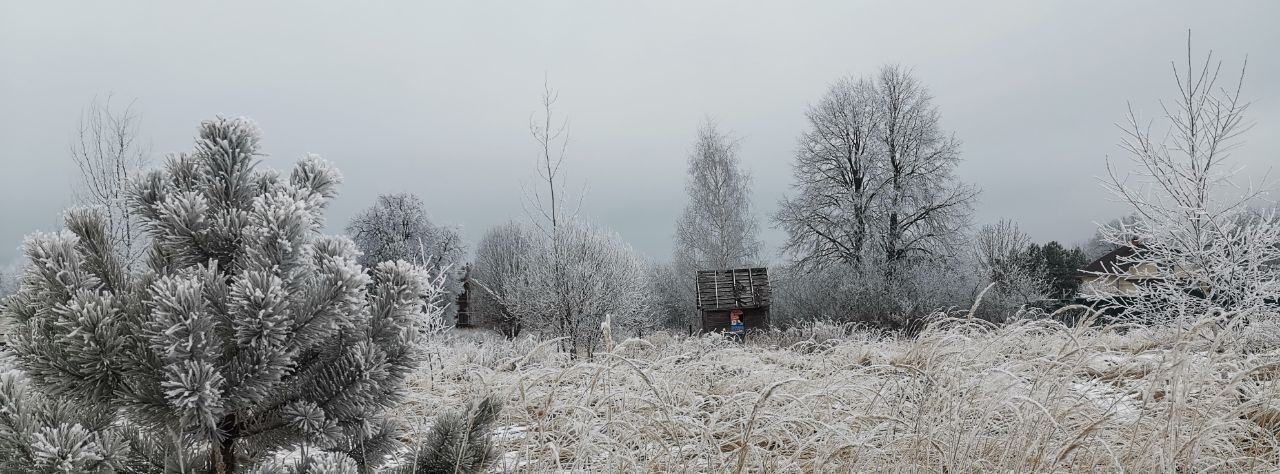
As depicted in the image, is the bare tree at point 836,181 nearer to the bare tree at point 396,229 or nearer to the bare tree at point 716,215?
the bare tree at point 716,215

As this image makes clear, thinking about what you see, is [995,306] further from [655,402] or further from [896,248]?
[655,402]

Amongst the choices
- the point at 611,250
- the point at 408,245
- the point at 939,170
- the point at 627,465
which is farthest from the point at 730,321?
the point at 627,465

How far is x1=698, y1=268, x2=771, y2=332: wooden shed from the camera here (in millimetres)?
16078

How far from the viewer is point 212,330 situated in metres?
1.03

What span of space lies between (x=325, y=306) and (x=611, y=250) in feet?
39.3

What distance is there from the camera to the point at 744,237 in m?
23.2

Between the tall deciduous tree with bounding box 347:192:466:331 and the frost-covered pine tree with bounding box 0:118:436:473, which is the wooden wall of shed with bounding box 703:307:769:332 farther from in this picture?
the frost-covered pine tree with bounding box 0:118:436:473

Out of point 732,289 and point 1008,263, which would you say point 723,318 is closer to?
point 732,289

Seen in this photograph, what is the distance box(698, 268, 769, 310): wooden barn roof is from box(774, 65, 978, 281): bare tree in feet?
7.09

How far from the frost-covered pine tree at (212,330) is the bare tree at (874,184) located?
16.7 metres

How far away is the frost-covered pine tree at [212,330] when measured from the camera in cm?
101

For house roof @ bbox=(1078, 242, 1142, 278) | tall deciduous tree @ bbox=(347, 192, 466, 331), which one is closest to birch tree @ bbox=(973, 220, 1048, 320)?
house roof @ bbox=(1078, 242, 1142, 278)

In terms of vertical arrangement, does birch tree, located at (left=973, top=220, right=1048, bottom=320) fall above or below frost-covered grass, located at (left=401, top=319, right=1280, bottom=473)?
above

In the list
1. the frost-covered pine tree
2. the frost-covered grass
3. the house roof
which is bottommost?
the frost-covered grass
